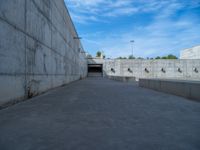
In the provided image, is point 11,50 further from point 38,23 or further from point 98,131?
point 98,131

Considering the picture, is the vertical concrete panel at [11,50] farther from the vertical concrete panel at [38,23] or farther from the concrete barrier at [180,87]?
the concrete barrier at [180,87]

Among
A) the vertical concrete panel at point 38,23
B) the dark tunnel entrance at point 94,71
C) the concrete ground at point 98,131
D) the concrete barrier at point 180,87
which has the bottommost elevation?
the concrete ground at point 98,131

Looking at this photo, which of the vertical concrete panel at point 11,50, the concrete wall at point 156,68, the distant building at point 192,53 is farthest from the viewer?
the distant building at point 192,53

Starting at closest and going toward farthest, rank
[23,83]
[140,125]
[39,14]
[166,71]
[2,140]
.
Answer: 1. [2,140]
2. [140,125]
3. [23,83]
4. [39,14]
5. [166,71]

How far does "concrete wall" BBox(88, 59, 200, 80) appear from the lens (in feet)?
132

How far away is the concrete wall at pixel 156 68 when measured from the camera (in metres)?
40.3

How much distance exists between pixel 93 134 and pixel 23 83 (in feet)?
13.7

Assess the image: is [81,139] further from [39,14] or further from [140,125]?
[39,14]

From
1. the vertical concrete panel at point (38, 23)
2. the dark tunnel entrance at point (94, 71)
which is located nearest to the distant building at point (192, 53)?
the dark tunnel entrance at point (94, 71)

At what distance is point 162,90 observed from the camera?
991 centimetres

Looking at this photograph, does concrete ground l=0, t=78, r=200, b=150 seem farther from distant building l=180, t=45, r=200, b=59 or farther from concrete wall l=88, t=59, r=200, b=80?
distant building l=180, t=45, r=200, b=59

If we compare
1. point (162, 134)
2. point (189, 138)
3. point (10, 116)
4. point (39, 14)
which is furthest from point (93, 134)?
point (39, 14)

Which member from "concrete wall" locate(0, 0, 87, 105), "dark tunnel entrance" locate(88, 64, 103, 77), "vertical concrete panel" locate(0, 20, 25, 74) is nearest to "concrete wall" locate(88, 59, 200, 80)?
"dark tunnel entrance" locate(88, 64, 103, 77)

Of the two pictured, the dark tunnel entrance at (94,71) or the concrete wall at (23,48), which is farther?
the dark tunnel entrance at (94,71)
